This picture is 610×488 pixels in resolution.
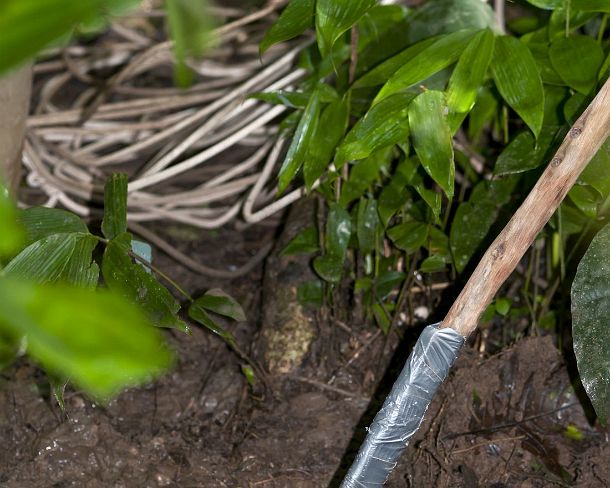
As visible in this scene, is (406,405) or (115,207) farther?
(115,207)

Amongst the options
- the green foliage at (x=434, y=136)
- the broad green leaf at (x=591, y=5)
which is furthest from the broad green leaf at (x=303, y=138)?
the broad green leaf at (x=591, y=5)

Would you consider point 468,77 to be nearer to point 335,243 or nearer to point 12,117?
point 335,243

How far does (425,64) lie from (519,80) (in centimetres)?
12

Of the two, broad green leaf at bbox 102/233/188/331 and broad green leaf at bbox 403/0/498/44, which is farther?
broad green leaf at bbox 403/0/498/44

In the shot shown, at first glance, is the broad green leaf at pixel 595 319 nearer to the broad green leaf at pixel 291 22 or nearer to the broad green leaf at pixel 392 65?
the broad green leaf at pixel 392 65

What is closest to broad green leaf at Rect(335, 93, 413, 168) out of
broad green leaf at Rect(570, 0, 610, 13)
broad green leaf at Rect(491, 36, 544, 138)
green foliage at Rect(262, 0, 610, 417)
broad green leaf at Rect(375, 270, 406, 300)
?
green foliage at Rect(262, 0, 610, 417)

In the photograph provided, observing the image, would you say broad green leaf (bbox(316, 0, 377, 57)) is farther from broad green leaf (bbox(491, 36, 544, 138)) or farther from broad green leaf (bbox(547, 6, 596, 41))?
broad green leaf (bbox(547, 6, 596, 41))

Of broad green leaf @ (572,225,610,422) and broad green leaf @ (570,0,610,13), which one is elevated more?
broad green leaf @ (570,0,610,13)

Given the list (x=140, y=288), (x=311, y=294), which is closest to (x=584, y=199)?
(x=311, y=294)

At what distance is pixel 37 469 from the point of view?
109 centimetres

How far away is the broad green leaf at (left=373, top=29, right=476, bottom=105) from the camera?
94cm

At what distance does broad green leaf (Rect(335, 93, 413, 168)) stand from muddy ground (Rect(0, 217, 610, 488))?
0.38 meters

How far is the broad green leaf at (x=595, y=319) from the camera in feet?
3.10

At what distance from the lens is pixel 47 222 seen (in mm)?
989
